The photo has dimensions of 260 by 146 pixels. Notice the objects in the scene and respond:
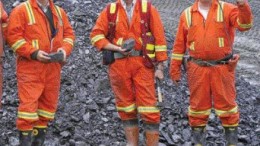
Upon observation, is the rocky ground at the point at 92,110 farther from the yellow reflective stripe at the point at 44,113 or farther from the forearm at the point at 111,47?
the forearm at the point at 111,47

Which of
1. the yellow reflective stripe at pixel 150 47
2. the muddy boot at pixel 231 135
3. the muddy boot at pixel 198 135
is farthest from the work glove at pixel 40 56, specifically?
the muddy boot at pixel 231 135

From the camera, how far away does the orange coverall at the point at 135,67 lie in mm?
6977

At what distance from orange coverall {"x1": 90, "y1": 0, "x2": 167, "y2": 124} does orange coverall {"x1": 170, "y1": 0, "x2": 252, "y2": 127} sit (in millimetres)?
397

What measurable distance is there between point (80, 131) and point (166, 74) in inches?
92.9

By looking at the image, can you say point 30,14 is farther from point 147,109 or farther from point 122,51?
point 147,109

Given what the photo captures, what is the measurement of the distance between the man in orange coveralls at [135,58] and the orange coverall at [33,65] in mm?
597

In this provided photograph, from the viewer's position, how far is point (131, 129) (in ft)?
23.6

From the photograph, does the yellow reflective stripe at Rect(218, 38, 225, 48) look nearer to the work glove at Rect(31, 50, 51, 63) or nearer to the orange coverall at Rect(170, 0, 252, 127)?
the orange coverall at Rect(170, 0, 252, 127)

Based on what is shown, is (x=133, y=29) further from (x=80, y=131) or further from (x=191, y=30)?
(x=80, y=131)

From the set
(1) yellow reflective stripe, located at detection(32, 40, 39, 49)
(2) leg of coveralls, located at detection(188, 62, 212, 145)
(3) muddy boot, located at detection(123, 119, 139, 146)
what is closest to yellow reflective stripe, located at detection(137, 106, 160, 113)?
(3) muddy boot, located at detection(123, 119, 139, 146)

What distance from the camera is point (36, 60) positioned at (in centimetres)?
663

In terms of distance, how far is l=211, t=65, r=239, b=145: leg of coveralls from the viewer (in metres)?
7.03

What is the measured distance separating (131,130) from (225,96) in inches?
47.0

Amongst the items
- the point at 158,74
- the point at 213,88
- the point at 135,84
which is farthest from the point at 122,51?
the point at 213,88
